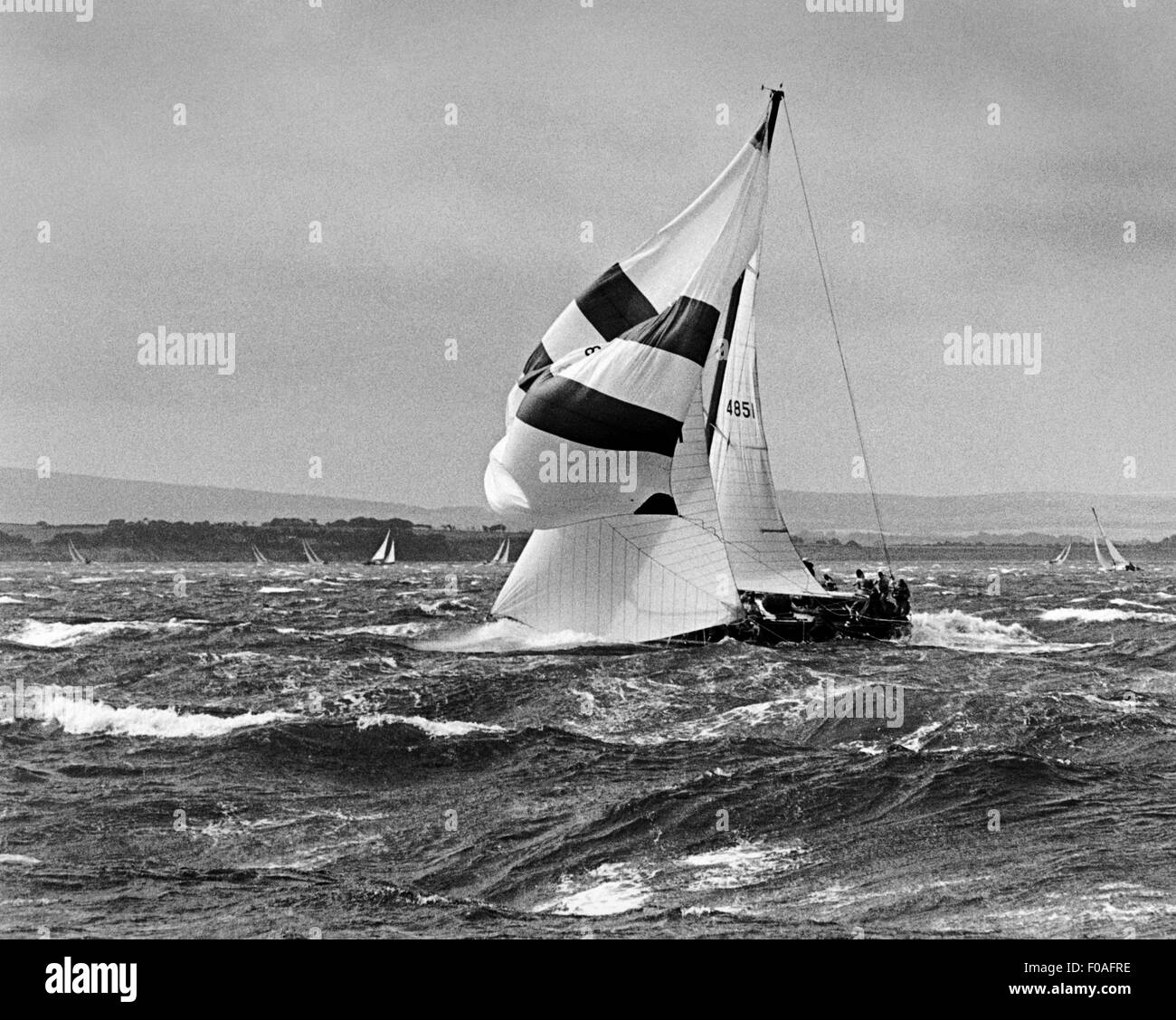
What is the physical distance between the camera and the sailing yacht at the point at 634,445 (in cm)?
2194

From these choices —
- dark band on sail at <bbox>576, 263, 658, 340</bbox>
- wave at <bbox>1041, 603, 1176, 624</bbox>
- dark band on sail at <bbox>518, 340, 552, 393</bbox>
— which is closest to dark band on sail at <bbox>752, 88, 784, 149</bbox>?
dark band on sail at <bbox>576, 263, 658, 340</bbox>

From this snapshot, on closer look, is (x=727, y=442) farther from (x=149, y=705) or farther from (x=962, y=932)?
(x=962, y=932)

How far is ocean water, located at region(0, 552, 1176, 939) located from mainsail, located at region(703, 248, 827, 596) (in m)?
6.45

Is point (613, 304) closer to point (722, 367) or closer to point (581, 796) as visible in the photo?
point (722, 367)

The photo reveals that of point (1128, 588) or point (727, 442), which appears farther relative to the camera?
point (1128, 588)

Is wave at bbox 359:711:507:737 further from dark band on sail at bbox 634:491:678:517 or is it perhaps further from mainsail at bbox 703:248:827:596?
mainsail at bbox 703:248:827:596

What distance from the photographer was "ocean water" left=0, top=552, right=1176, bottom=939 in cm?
891

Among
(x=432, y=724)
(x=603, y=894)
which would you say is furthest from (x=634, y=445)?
(x=603, y=894)

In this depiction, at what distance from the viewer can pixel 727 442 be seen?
31594 millimetres

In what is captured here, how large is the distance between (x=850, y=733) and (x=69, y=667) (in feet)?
50.3

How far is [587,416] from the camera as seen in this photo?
21.7 m

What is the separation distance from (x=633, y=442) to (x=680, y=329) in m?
2.14

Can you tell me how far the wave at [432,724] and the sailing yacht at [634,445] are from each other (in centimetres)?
613
